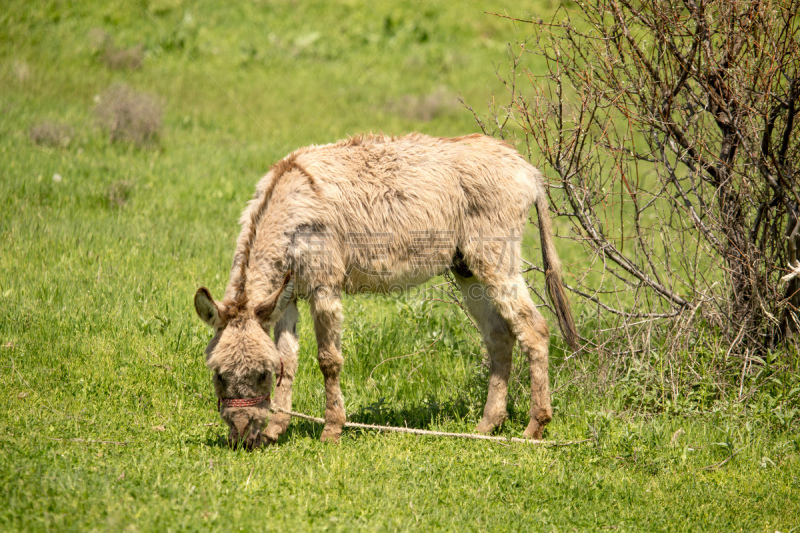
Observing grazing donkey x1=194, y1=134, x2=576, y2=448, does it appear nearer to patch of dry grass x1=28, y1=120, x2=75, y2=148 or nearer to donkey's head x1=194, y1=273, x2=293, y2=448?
donkey's head x1=194, y1=273, x2=293, y2=448

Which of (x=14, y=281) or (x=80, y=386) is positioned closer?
(x=80, y=386)

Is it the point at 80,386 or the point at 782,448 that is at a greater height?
the point at 80,386

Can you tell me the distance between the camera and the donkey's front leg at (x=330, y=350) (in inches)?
194

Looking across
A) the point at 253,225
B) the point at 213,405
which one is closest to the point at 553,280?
the point at 253,225

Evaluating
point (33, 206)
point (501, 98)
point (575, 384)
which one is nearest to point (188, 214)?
point (33, 206)

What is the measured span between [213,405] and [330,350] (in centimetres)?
115

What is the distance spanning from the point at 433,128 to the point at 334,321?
9372 mm

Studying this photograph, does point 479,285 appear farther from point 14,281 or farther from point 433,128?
point 433,128

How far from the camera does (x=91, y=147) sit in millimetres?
10453

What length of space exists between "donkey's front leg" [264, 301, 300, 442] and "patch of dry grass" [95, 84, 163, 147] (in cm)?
682

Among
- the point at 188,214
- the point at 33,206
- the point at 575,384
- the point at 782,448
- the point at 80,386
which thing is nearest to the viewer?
the point at 782,448

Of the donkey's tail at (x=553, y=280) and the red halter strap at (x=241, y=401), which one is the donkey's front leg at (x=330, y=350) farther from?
the donkey's tail at (x=553, y=280)

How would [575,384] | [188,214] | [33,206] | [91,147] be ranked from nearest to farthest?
1. [575,384]
2. [33,206]
3. [188,214]
4. [91,147]

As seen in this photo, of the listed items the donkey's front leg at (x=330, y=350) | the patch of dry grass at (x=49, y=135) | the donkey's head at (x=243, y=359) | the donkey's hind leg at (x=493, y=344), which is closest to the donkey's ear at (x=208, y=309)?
the donkey's head at (x=243, y=359)
